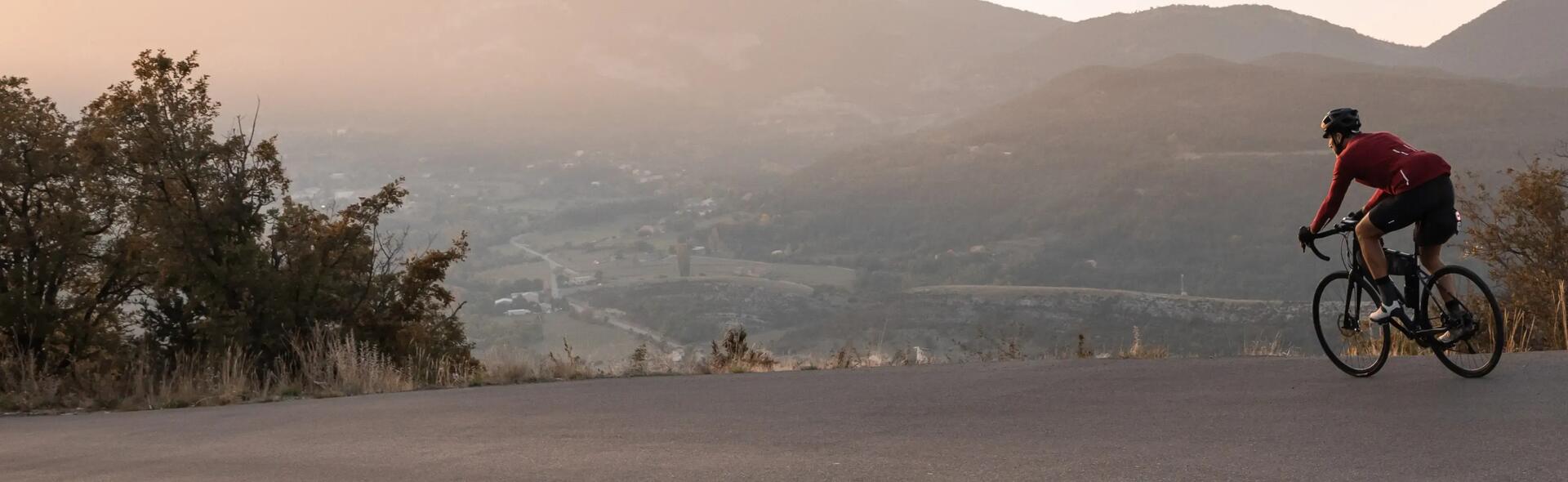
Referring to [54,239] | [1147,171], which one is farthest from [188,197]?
[1147,171]

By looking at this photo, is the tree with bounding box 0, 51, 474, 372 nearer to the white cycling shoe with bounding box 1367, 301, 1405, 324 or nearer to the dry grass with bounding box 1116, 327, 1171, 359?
the dry grass with bounding box 1116, 327, 1171, 359

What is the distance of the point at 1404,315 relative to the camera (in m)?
7.15

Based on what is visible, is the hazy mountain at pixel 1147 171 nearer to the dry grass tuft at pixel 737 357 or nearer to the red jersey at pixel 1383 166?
the dry grass tuft at pixel 737 357

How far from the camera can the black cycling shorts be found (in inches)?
268

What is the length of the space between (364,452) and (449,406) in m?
1.86

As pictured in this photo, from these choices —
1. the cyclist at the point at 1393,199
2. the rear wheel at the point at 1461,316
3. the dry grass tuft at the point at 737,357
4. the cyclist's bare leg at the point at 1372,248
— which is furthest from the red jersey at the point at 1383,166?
the dry grass tuft at the point at 737,357

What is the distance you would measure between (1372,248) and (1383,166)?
1.85 ft

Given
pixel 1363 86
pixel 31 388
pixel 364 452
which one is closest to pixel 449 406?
pixel 364 452

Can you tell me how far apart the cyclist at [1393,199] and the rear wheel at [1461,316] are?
1.3 inches

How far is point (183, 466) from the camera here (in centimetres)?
632

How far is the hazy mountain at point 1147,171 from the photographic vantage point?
107562 millimetres

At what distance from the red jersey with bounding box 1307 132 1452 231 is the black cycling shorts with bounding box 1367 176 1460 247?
64 millimetres

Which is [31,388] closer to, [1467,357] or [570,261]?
[1467,357]

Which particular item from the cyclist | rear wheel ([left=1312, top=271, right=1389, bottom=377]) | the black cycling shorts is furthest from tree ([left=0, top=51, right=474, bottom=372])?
the black cycling shorts
